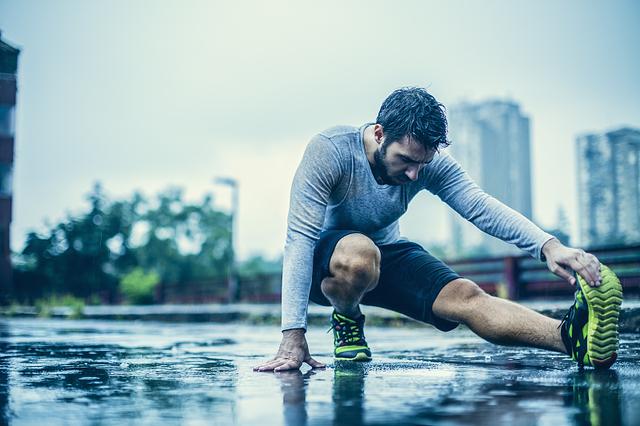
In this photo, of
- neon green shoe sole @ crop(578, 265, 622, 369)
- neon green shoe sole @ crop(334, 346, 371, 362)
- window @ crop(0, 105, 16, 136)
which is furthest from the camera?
window @ crop(0, 105, 16, 136)

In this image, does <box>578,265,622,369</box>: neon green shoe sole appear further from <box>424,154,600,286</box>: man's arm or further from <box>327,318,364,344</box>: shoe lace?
<box>327,318,364,344</box>: shoe lace

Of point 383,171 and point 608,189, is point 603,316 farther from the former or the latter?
point 608,189

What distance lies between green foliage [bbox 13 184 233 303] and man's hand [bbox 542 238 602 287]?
1056 inches

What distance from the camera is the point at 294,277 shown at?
2.96 m

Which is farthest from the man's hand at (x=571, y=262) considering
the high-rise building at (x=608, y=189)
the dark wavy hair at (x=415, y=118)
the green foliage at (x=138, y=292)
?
the high-rise building at (x=608, y=189)

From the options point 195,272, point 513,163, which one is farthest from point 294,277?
point 513,163

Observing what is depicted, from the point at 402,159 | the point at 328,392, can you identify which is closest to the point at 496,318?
the point at 402,159

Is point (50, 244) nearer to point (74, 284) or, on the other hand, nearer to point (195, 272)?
point (74, 284)

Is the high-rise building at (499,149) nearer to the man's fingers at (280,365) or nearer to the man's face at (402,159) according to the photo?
the man's face at (402,159)

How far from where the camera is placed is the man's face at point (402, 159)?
302 cm

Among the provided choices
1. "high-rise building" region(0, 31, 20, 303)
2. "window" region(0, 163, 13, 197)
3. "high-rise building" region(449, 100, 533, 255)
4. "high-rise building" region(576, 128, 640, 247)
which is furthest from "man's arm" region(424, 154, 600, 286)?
"high-rise building" region(449, 100, 533, 255)

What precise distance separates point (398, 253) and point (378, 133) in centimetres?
64

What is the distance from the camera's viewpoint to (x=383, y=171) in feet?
10.5

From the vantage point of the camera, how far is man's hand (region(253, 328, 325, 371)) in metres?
2.85
